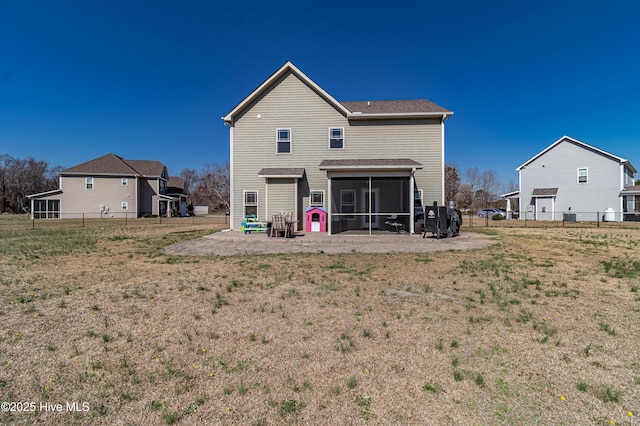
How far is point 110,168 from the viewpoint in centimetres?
3812

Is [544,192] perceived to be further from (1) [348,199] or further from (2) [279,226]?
(2) [279,226]

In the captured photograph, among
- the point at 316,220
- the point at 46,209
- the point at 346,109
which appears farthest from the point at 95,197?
the point at 346,109

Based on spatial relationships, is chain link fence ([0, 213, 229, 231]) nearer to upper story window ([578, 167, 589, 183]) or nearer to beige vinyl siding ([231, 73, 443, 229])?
beige vinyl siding ([231, 73, 443, 229])

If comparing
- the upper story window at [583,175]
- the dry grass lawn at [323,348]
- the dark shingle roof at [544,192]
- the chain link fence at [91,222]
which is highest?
the upper story window at [583,175]

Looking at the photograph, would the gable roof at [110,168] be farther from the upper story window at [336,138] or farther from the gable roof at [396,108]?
the gable roof at [396,108]

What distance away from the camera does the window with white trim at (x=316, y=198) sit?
56.3ft

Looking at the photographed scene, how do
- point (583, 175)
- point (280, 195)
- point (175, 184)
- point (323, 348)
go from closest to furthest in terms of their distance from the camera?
point (323, 348) → point (280, 195) → point (583, 175) → point (175, 184)

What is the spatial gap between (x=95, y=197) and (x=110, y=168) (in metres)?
3.91

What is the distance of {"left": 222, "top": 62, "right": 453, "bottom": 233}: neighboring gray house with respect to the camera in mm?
16953

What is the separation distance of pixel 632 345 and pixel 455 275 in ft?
11.5

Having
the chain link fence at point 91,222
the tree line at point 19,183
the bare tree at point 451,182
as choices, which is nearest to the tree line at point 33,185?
the tree line at point 19,183

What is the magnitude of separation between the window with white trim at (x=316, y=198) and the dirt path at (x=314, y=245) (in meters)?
3.77

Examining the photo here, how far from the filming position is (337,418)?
2447 mm

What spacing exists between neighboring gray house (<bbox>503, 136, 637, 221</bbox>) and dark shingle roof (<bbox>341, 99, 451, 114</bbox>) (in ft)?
60.1
